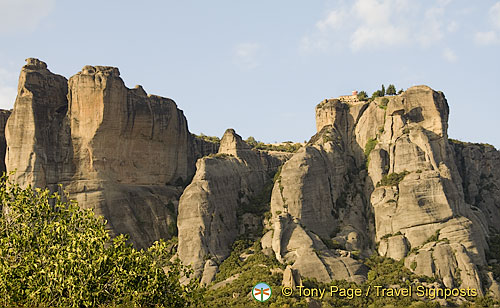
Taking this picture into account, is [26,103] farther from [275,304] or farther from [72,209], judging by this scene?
[72,209]

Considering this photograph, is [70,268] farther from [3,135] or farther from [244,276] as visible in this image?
[3,135]

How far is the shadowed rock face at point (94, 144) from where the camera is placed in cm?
8662

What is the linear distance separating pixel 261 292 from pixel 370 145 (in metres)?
31.9

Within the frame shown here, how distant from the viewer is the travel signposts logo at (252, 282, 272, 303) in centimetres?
6911

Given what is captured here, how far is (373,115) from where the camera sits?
313 ft

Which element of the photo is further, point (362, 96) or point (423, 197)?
point (362, 96)

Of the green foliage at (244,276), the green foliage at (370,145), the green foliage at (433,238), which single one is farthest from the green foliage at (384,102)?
the green foliage at (244,276)

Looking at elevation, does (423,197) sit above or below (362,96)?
below

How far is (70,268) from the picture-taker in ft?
119

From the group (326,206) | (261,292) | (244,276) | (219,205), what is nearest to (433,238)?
(326,206)

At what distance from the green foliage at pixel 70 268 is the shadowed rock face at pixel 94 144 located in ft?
150

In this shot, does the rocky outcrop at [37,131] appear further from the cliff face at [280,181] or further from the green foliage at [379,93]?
the green foliage at [379,93]

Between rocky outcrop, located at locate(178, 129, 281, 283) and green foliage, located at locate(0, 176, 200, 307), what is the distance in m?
40.6

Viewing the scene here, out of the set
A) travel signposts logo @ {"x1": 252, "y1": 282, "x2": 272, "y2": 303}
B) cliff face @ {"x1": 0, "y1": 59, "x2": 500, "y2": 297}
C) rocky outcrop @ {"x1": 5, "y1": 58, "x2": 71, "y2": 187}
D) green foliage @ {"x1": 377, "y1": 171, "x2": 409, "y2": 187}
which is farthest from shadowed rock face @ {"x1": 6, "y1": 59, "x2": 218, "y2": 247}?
green foliage @ {"x1": 377, "y1": 171, "x2": 409, "y2": 187}
